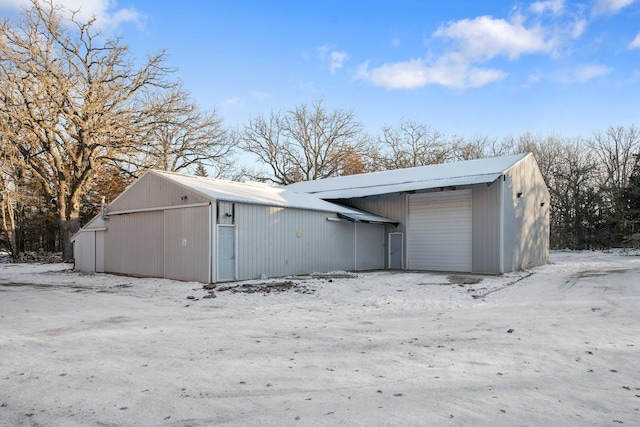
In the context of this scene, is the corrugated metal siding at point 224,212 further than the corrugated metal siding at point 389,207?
No

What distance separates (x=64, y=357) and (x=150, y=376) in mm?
1513

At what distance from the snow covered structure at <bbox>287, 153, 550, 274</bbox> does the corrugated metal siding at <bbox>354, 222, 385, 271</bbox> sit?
38 cm

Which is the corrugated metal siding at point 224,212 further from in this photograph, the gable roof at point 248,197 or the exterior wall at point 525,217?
the exterior wall at point 525,217

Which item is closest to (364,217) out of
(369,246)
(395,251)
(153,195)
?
(369,246)

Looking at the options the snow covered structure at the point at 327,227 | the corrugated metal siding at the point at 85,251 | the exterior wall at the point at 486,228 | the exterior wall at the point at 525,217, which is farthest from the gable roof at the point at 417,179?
the corrugated metal siding at the point at 85,251

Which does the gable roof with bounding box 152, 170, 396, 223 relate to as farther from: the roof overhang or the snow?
the roof overhang

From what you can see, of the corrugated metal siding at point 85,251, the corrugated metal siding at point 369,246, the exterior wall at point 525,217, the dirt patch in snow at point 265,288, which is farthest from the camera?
the corrugated metal siding at point 369,246

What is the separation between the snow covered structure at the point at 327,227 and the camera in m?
13.8

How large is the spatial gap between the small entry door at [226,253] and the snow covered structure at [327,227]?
3 cm

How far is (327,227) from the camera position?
1739 centimetres

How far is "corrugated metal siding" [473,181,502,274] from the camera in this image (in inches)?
658

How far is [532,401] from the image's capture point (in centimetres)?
376

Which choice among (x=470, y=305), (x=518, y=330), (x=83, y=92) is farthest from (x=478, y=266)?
(x=83, y=92)

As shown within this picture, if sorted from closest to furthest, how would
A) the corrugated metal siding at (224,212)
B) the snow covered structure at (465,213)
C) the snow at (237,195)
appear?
the corrugated metal siding at (224,212)
the snow at (237,195)
the snow covered structure at (465,213)
